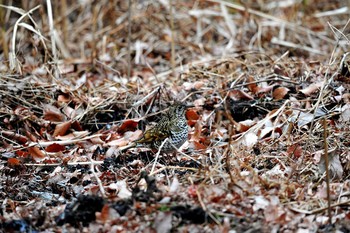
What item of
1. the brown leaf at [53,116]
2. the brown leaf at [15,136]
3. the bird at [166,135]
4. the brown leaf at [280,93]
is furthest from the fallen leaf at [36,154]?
the brown leaf at [280,93]

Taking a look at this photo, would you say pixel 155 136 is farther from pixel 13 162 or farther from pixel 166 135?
pixel 13 162

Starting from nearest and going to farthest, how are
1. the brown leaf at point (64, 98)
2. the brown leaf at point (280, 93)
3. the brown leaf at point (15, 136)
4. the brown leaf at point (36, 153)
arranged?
the brown leaf at point (36, 153)
the brown leaf at point (15, 136)
the brown leaf at point (280, 93)
the brown leaf at point (64, 98)

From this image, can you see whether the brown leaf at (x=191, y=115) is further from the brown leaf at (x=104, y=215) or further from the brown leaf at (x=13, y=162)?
the brown leaf at (x=104, y=215)

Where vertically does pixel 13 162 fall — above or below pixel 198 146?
above

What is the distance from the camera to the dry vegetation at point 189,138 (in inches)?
165

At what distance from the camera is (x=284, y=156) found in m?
5.17

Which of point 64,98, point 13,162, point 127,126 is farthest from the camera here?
point 64,98

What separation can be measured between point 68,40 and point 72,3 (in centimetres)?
104

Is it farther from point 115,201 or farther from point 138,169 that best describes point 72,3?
point 115,201

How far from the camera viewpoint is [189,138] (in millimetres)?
5766

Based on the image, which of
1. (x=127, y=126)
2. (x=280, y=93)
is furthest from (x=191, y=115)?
(x=280, y=93)

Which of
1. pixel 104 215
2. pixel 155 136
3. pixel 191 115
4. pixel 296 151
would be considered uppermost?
pixel 104 215

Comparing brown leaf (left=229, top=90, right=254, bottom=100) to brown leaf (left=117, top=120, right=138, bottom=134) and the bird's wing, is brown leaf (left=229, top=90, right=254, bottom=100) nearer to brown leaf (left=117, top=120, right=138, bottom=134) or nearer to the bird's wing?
brown leaf (left=117, top=120, right=138, bottom=134)

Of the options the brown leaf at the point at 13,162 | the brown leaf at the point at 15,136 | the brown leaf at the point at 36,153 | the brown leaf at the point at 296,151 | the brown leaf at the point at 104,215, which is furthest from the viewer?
the brown leaf at the point at 15,136
